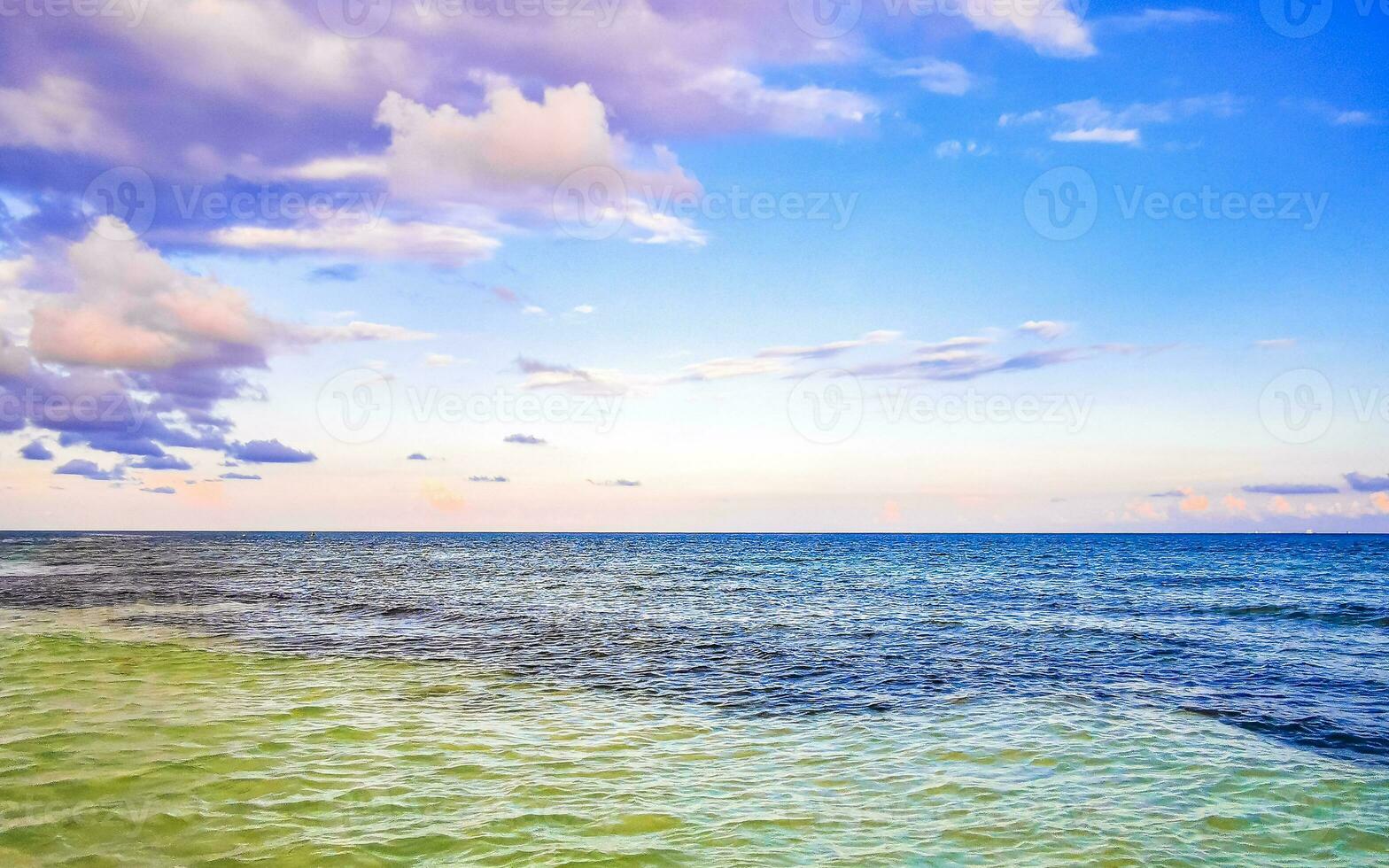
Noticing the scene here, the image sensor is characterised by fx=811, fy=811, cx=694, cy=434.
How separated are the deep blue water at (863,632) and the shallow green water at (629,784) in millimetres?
2545

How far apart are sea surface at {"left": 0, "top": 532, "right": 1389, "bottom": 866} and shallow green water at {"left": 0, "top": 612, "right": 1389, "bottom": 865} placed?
6cm

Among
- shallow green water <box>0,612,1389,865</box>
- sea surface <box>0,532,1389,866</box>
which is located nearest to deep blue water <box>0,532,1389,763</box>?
sea surface <box>0,532,1389,866</box>

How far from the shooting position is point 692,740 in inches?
597

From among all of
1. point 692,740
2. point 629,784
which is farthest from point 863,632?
point 629,784

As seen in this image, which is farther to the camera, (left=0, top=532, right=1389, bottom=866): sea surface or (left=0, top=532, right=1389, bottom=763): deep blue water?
(left=0, top=532, right=1389, bottom=763): deep blue water

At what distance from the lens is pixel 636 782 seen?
12.5m

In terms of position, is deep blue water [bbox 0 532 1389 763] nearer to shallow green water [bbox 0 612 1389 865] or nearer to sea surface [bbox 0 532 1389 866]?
sea surface [bbox 0 532 1389 866]

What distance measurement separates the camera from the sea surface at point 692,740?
1020 centimetres

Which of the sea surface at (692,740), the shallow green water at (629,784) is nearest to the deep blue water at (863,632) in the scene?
the sea surface at (692,740)

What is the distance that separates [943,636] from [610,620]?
1440cm

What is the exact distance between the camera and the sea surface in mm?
10195

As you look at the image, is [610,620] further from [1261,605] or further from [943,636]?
[1261,605]

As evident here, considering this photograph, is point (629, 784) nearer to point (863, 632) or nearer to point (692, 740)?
point (692, 740)

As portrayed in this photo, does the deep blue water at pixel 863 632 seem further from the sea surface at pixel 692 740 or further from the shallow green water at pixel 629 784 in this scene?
the shallow green water at pixel 629 784
